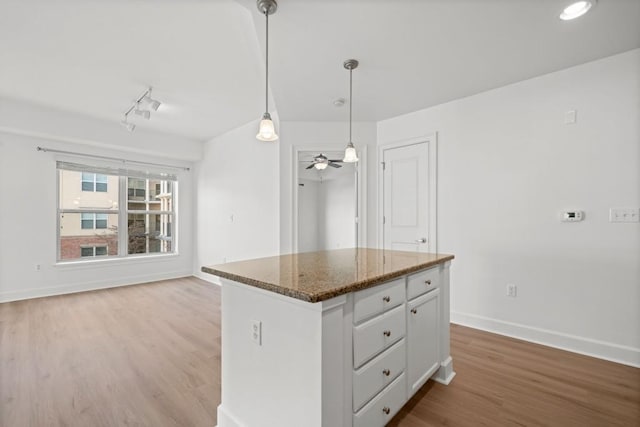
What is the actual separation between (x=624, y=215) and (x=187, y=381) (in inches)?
146

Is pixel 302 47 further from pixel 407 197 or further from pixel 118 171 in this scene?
pixel 118 171

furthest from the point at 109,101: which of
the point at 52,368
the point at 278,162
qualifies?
the point at 52,368

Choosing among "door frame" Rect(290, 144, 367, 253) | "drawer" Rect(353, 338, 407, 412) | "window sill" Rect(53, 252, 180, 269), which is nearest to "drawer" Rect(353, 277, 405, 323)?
"drawer" Rect(353, 338, 407, 412)

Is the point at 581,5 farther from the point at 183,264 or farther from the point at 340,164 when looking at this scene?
the point at 183,264

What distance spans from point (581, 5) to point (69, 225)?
6754mm

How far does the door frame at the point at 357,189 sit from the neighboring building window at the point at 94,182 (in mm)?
3645

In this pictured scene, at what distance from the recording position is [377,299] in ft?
4.94

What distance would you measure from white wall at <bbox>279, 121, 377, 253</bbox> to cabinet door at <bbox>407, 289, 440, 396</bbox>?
2.02 m

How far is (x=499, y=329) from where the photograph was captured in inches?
117

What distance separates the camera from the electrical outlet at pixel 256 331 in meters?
1.44

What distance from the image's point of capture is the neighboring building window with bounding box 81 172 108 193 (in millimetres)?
4949

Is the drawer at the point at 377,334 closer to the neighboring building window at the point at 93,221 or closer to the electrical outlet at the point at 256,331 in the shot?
the electrical outlet at the point at 256,331

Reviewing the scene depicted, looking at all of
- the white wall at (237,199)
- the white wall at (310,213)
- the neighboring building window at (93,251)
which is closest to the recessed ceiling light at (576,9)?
the white wall at (237,199)

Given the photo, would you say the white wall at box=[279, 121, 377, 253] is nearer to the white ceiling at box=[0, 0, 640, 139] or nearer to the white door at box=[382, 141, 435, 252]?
the white door at box=[382, 141, 435, 252]
